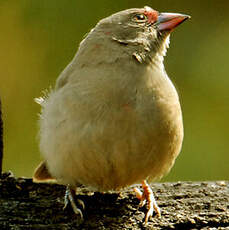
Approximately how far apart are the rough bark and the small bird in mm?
86

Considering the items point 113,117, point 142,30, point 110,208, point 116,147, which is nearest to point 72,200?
point 110,208

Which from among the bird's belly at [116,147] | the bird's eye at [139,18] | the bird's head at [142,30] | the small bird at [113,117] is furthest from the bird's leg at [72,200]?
the bird's eye at [139,18]

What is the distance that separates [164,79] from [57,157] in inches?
37.1

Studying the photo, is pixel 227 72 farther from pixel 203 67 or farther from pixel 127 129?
pixel 127 129

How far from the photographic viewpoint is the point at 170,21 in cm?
516

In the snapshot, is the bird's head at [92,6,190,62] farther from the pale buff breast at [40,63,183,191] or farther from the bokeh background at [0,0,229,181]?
the bokeh background at [0,0,229,181]

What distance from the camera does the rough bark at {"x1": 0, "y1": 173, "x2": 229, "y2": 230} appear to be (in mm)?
4504

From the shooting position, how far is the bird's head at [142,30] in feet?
16.2

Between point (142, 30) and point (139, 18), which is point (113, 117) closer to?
point (142, 30)

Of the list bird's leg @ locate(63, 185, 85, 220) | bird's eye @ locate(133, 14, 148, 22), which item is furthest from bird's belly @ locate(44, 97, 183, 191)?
bird's eye @ locate(133, 14, 148, 22)

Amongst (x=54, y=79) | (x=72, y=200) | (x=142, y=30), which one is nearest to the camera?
(x=72, y=200)

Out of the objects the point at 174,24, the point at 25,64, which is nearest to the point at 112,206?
the point at 174,24

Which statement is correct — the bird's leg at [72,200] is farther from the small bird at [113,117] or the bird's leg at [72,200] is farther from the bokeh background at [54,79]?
the bokeh background at [54,79]

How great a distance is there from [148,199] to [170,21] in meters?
1.38
